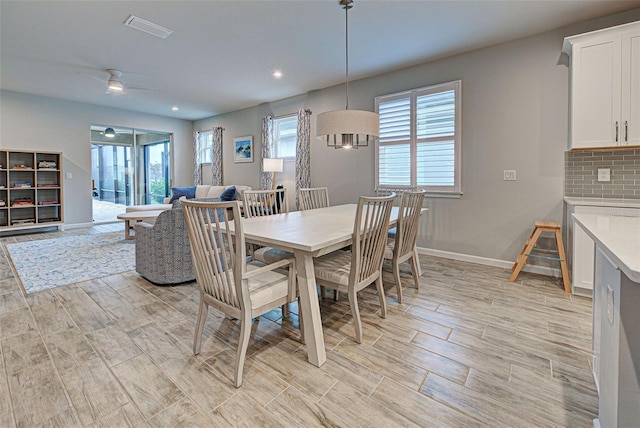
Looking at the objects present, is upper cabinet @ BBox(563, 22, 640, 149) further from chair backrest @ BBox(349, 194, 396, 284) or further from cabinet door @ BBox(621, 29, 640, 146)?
chair backrest @ BBox(349, 194, 396, 284)

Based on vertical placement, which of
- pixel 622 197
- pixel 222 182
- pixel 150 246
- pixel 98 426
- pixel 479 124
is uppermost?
pixel 479 124

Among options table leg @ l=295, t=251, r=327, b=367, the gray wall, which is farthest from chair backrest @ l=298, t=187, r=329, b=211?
table leg @ l=295, t=251, r=327, b=367

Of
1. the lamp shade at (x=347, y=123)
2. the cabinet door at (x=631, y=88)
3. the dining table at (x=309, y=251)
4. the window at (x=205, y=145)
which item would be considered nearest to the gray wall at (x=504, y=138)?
the cabinet door at (x=631, y=88)

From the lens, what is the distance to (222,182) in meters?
7.46

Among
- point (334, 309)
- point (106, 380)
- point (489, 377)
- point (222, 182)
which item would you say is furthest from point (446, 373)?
point (222, 182)

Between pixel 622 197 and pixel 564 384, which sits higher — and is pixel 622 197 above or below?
above

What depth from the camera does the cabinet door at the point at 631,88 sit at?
261cm

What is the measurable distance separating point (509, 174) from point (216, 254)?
349 cm

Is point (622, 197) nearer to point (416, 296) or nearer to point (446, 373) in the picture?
point (416, 296)

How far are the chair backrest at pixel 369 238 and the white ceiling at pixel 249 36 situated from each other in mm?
2031

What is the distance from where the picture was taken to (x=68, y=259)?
402 cm

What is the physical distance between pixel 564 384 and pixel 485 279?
68.3 inches

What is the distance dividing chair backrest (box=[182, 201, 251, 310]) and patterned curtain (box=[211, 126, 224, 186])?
6.05 metres

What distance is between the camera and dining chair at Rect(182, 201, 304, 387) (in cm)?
153
